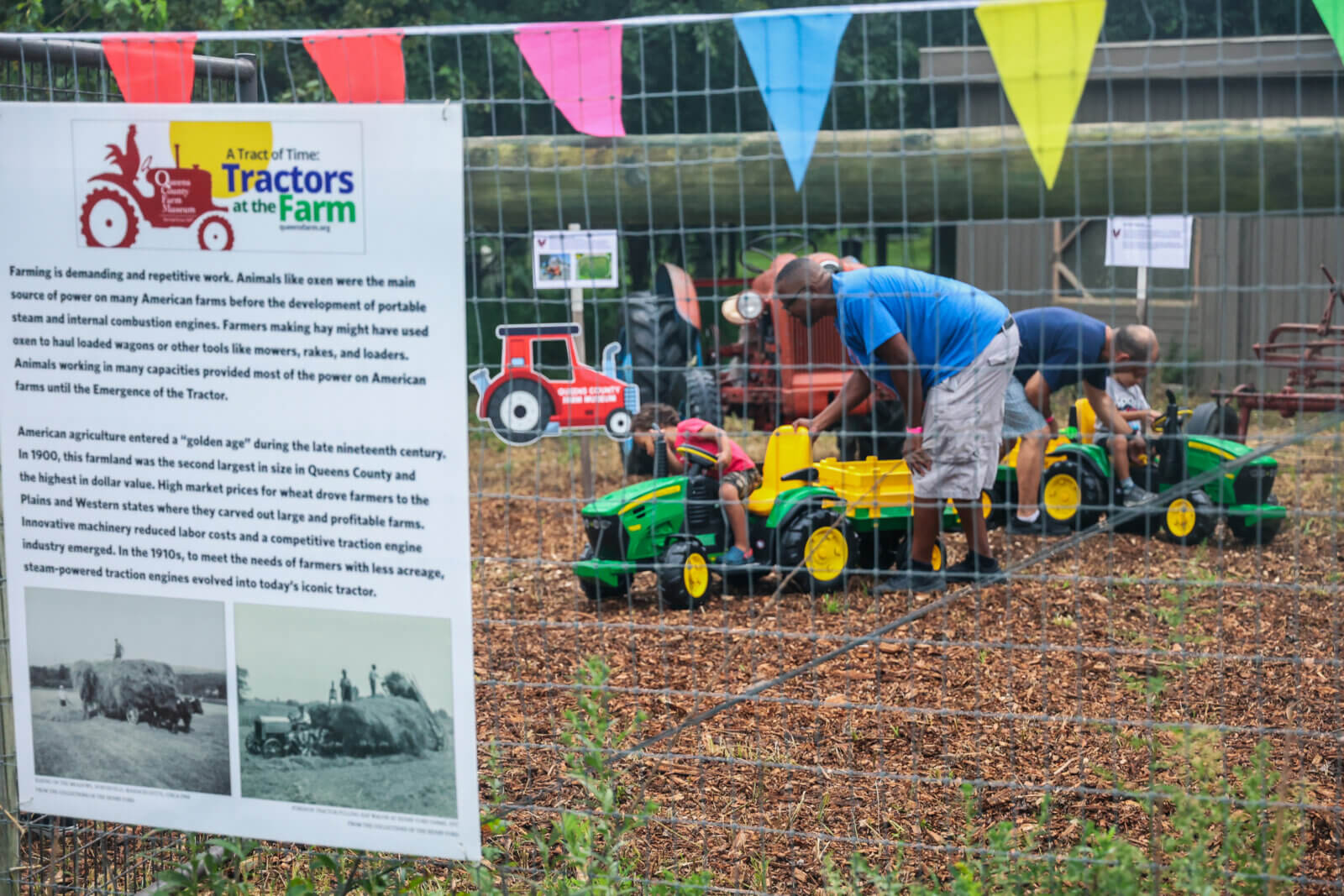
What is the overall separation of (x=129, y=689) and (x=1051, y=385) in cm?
582

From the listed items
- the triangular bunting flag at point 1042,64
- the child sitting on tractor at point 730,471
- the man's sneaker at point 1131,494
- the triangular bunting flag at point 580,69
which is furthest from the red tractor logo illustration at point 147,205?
the man's sneaker at point 1131,494

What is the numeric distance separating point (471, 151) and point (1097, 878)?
2.09m

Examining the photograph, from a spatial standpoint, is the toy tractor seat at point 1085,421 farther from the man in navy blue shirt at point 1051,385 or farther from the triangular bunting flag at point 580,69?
the triangular bunting flag at point 580,69

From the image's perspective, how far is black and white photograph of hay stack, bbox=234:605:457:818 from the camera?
2.60 m

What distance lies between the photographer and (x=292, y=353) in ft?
8.48

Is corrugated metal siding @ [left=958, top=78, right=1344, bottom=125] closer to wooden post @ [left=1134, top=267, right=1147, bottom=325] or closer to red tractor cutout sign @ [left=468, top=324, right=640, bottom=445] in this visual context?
wooden post @ [left=1134, top=267, right=1147, bottom=325]

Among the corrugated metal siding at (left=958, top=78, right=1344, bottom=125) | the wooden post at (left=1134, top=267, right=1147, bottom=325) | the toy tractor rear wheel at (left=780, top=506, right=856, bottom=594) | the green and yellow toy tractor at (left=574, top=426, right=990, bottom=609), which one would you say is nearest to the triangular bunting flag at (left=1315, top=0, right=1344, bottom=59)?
the wooden post at (left=1134, top=267, right=1147, bottom=325)

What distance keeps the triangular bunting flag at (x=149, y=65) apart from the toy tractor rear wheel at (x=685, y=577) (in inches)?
145

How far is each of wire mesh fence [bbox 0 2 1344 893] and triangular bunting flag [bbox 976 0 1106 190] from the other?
0.10 metres

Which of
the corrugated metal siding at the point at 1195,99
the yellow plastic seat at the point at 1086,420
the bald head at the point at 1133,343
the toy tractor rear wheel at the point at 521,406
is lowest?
the yellow plastic seat at the point at 1086,420

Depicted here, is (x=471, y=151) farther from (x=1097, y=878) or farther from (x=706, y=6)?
(x=706, y=6)

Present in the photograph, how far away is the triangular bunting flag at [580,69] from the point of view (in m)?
2.61

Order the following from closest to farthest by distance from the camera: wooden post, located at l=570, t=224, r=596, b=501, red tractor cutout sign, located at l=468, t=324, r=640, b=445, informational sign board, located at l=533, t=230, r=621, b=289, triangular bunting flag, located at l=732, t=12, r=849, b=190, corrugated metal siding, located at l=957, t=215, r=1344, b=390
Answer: triangular bunting flag, located at l=732, t=12, r=849, b=190, informational sign board, located at l=533, t=230, r=621, b=289, wooden post, located at l=570, t=224, r=596, b=501, red tractor cutout sign, located at l=468, t=324, r=640, b=445, corrugated metal siding, located at l=957, t=215, r=1344, b=390

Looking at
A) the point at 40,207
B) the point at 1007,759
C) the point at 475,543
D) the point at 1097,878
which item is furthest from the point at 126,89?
the point at 475,543
